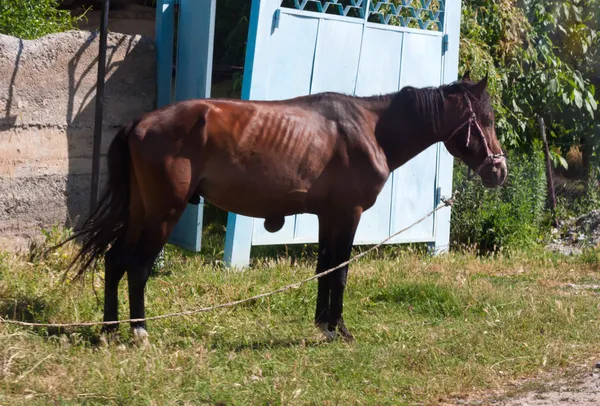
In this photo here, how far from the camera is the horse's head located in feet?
21.1

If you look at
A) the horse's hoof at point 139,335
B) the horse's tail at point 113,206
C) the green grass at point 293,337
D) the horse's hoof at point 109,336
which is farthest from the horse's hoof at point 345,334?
the horse's tail at point 113,206

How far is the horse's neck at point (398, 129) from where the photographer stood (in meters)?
6.33

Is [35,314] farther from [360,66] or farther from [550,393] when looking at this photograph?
[360,66]

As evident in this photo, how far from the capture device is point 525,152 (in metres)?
11.7

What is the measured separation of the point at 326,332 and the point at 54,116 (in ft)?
10.1

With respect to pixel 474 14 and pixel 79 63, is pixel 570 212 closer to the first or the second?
pixel 474 14

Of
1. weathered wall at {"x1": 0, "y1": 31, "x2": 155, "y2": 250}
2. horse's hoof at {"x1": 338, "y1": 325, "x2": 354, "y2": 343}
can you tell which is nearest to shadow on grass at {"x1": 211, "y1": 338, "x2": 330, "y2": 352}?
horse's hoof at {"x1": 338, "y1": 325, "x2": 354, "y2": 343}

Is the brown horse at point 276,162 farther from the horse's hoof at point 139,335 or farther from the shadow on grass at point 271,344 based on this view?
the shadow on grass at point 271,344

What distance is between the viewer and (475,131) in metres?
6.50

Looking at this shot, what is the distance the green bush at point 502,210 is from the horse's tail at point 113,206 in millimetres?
5067

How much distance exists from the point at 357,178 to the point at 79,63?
114 inches

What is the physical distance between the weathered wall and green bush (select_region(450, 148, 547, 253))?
409cm

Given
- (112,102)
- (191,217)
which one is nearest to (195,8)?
(112,102)

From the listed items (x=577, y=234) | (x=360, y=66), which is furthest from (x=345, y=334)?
(x=577, y=234)
